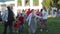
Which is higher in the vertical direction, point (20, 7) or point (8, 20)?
point (8, 20)

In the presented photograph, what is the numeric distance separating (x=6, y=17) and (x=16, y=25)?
8.83 ft

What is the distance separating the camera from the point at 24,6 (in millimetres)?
72000

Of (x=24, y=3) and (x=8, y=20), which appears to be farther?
(x=24, y=3)

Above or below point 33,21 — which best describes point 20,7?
below

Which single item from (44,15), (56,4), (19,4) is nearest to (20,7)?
(19,4)

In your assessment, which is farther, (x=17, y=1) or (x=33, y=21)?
(x=17, y=1)

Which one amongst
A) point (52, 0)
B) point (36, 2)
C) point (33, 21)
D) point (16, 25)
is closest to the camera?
point (33, 21)

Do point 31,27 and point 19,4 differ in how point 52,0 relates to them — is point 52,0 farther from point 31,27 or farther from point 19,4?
point 31,27

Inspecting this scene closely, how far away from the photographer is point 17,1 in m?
72.2

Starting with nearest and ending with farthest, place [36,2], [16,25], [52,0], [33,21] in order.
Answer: [33,21] → [16,25] → [52,0] → [36,2]

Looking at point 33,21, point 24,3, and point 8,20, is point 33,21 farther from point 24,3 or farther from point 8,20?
point 24,3

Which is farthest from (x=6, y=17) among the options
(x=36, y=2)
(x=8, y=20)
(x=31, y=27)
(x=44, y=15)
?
(x=36, y=2)

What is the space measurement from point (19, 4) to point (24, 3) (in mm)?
1432

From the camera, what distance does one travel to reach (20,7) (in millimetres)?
72250
